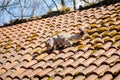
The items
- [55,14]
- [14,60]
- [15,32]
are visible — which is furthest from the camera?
[55,14]

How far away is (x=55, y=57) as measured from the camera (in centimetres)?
563

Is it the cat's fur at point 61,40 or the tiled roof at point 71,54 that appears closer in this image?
the tiled roof at point 71,54

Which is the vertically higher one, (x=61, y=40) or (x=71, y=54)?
(x=61, y=40)

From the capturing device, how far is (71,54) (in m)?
5.54

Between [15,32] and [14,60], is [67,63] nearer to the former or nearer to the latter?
[14,60]

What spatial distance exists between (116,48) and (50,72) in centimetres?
131

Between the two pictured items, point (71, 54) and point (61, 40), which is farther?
point (61, 40)

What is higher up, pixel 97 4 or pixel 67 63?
pixel 97 4

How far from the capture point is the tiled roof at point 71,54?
15.1 feet

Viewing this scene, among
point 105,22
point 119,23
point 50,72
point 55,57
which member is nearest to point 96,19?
point 105,22

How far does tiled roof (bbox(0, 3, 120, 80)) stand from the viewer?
4598 millimetres

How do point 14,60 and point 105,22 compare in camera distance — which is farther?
point 105,22

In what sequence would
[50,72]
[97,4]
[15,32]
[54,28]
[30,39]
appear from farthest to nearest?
[97,4] < [15,32] < [54,28] < [30,39] < [50,72]

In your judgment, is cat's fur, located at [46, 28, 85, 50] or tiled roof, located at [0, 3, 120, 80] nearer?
tiled roof, located at [0, 3, 120, 80]
